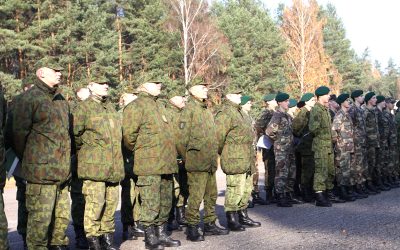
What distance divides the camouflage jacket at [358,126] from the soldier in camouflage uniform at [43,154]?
6906 millimetres

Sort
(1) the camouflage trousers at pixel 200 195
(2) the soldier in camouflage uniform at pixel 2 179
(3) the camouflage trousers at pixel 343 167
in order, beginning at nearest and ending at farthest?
(2) the soldier in camouflage uniform at pixel 2 179, (1) the camouflage trousers at pixel 200 195, (3) the camouflage trousers at pixel 343 167

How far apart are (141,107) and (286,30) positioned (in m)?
33.3

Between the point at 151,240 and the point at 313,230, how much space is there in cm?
232

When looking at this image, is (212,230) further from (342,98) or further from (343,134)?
(342,98)

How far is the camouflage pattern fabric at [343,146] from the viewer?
10242 mm

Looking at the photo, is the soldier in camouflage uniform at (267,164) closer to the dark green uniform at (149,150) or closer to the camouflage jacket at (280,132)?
the camouflage jacket at (280,132)

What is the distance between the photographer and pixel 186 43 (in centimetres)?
3017

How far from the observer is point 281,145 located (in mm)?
9758

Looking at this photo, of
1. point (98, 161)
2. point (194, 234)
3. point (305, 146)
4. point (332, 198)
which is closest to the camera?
point (98, 161)

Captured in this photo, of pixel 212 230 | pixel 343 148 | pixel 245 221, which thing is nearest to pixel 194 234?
pixel 212 230

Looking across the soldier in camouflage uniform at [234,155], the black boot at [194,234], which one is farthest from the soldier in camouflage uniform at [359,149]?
the black boot at [194,234]

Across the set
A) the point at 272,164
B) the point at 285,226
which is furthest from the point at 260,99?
the point at 285,226

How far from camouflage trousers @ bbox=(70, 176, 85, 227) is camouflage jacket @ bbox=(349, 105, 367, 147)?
6117 millimetres

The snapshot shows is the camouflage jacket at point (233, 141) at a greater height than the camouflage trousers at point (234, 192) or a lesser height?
greater
